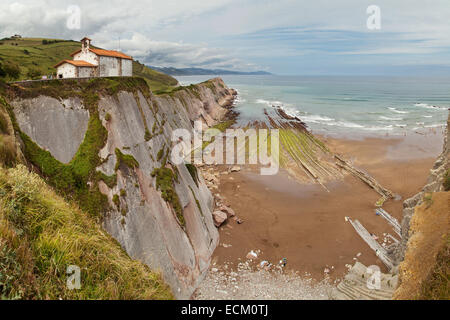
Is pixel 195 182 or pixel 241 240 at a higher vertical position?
pixel 195 182

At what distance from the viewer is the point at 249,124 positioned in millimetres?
68562

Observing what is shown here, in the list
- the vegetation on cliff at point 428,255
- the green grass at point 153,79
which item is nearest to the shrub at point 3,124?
the vegetation on cliff at point 428,255

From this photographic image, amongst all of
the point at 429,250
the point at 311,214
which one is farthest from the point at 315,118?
the point at 429,250

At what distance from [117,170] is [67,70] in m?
13.8

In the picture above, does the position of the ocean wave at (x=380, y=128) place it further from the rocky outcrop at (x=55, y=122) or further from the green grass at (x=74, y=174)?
the green grass at (x=74, y=174)

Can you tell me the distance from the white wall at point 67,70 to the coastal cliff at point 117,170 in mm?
5519

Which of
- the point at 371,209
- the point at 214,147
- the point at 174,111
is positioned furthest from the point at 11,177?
the point at 174,111

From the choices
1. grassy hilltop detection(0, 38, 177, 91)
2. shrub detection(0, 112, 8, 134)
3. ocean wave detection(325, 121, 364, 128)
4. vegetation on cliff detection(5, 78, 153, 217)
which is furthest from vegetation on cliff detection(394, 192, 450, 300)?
grassy hilltop detection(0, 38, 177, 91)

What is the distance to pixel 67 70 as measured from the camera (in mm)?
23953

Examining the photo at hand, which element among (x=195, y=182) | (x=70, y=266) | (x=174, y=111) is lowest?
(x=195, y=182)

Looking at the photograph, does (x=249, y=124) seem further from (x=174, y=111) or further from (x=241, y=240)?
(x=241, y=240)

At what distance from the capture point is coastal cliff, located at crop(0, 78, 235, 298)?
50.1ft

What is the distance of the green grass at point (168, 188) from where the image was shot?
750 inches

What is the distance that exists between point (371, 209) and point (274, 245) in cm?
1352
